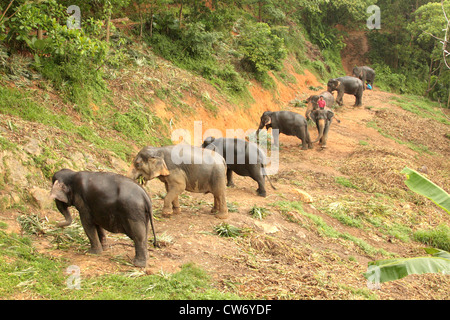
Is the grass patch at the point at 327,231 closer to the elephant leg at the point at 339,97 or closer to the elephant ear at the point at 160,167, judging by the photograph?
the elephant ear at the point at 160,167

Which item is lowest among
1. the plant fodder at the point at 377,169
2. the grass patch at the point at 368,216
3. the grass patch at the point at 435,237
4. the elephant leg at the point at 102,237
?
the grass patch at the point at 435,237

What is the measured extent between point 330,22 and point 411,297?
1107 inches

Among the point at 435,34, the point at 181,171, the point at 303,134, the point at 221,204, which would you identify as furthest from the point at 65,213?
the point at 435,34

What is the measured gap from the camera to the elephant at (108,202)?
5.51 m

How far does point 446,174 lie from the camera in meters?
15.3

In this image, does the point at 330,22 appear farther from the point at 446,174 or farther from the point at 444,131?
the point at 446,174

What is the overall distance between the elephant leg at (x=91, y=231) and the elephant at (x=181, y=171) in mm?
1572

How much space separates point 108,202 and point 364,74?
23822 millimetres

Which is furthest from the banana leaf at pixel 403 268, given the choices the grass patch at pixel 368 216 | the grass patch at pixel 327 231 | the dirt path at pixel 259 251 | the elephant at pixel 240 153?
the elephant at pixel 240 153

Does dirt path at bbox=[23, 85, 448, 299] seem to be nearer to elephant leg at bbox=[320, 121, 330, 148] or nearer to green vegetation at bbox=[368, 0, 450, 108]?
elephant leg at bbox=[320, 121, 330, 148]

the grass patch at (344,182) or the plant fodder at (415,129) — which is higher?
the plant fodder at (415,129)

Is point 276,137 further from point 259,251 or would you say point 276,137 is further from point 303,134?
point 259,251

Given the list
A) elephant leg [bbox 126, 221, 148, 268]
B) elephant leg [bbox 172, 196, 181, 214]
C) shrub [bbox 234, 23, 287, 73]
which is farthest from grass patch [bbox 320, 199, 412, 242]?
shrub [bbox 234, 23, 287, 73]
